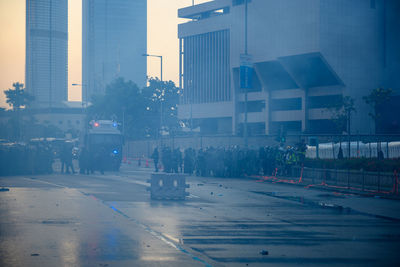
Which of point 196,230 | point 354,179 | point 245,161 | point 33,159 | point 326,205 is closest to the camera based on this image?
point 196,230

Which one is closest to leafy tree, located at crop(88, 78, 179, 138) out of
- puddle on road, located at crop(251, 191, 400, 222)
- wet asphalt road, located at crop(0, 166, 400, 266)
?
puddle on road, located at crop(251, 191, 400, 222)

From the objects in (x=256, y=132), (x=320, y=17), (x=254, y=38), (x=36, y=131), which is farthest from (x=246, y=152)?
(x=36, y=131)

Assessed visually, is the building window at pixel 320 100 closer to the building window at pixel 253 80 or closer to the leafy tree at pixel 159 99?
the building window at pixel 253 80

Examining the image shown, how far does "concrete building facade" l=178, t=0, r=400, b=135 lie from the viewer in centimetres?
7050

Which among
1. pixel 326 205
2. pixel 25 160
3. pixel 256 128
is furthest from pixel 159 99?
pixel 326 205

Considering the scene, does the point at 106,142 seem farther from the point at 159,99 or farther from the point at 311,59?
the point at 159,99

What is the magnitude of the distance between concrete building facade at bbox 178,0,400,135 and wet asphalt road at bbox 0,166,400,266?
143ft

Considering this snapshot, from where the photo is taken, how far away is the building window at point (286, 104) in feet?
270

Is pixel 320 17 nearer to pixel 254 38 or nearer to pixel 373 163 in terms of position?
pixel 254 38

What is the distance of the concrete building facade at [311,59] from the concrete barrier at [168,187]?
139ft

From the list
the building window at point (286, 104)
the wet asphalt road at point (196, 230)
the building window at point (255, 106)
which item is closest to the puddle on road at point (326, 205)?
the wet asphalt road at point (196, 230)

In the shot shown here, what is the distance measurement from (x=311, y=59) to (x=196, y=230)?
61851mm

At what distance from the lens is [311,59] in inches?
2847

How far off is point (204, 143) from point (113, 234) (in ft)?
156
